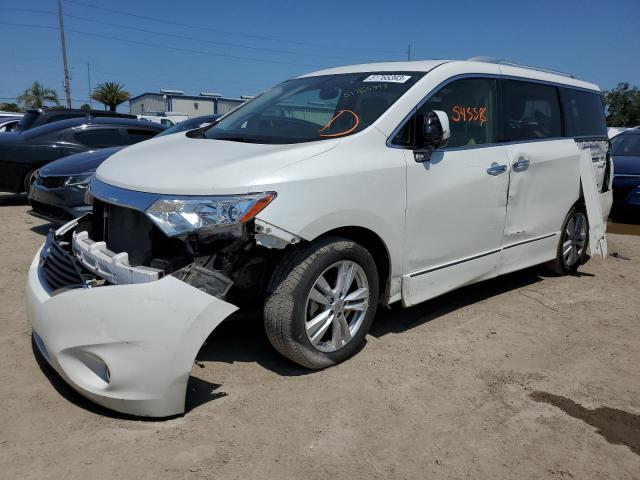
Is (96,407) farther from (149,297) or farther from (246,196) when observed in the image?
(246,196)

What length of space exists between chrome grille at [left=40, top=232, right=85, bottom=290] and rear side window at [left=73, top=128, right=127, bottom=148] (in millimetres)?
5366

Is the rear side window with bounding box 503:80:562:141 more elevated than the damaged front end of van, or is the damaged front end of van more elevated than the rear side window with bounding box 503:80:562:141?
the rear side window with bounding box 503:80:562:141

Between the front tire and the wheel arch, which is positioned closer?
the front tire

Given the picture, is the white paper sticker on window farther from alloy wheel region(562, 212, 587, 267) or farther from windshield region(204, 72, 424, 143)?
alloy wheel region(562, 212, 587, 267)

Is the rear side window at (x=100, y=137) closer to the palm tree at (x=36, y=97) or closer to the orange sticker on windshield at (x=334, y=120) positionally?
the orange sticker on windshield at (x=334, y=120)

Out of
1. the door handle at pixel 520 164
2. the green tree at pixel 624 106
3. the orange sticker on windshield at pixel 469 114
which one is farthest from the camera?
the green tree at pixel 624 106

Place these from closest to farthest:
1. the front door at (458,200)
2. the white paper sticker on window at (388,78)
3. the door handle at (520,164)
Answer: the front door at (458,200), the white paper sticker on window at (388,78), the door handle at (520,164)

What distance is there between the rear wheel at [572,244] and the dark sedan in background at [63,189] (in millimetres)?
4793

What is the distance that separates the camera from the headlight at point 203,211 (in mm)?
2643

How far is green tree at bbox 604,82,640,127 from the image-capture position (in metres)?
43.0

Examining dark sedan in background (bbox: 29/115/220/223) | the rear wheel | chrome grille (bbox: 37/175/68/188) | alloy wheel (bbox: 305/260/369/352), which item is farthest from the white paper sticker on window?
chrome grille (bbox: 37/175/68/188)

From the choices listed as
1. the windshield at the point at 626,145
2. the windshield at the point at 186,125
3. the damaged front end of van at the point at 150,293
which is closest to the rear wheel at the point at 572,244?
the damaged front end of van at the point at 150,293

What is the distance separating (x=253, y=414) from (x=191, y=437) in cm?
35

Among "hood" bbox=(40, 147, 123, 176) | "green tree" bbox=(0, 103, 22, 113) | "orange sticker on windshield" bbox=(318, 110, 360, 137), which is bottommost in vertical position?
"hood" bbox=(40, 147, 123, 176)
